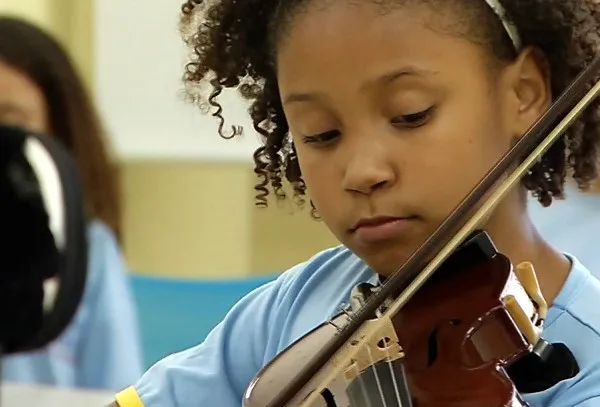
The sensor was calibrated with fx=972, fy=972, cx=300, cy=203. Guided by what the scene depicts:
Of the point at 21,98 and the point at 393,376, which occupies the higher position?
the point at 21,98

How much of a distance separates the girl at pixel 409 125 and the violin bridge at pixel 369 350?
2.3 inches

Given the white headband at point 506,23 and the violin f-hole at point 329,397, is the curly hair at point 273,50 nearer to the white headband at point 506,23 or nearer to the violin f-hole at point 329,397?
the white headband at point 506,23

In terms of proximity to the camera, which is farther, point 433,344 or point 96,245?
point 96,245

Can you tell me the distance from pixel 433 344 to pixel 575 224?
34 cm

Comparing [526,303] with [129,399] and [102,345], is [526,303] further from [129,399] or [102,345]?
[102,345]

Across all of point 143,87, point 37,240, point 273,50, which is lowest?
point 37,240

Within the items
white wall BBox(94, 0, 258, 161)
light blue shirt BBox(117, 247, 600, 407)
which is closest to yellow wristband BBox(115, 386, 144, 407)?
light blue shirt BBox(117, 247, 600, 407)

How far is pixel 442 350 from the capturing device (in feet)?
1.69

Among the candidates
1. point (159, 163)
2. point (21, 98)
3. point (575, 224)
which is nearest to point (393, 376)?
point (575, 224)

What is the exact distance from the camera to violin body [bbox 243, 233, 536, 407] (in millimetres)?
492

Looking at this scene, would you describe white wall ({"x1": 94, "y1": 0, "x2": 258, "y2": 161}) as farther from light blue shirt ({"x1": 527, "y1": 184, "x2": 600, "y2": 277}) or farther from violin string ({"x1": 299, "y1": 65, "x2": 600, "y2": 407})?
violin string ({"x1": 299, "y1": 65, "x2": 600, "y2": 407})

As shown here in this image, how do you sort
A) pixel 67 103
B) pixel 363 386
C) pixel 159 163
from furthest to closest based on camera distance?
pixel 159 163 → pixel 67 103 → pixel 363 386

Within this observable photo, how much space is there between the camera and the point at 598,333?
54cm

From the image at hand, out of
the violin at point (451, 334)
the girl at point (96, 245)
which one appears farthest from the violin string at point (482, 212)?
the girl at point (96, 245)
